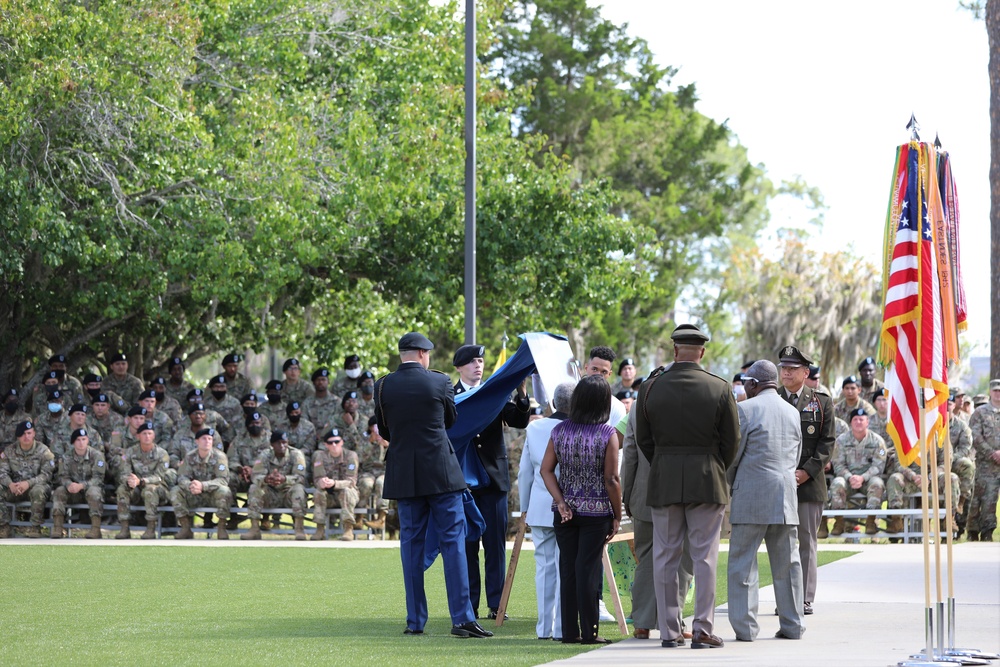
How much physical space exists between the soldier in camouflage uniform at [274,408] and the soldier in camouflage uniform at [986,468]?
10.0 metres

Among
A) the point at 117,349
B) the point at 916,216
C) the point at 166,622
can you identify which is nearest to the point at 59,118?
the point at 117,349

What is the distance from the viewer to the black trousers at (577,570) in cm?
1012

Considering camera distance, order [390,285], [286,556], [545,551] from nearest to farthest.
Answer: [545,551] → [286,556] → [390,285]

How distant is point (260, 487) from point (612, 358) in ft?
34.7

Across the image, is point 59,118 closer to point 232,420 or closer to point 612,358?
point 232,420

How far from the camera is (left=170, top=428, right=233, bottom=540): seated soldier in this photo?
2044 cm

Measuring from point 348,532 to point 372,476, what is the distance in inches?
37.4

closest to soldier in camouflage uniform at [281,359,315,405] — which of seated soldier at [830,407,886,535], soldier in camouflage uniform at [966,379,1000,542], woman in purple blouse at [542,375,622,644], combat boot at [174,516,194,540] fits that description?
combat boot at [174,516,194,540]

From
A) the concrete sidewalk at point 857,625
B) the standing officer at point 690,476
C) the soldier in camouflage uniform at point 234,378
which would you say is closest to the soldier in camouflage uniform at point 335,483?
the soldier in camouflage uniform at point 234,378

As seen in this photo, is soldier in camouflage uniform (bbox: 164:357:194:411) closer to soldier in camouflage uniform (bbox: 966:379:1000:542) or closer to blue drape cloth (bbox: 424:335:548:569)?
soldier in camouflage uniform (bbox: 966:379:1000:542)

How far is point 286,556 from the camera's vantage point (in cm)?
1744

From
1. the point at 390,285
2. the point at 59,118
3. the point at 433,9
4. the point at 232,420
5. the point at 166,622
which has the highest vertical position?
the point at 433,9

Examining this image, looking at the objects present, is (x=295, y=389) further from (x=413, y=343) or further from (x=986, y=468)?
(x=413, y=343)

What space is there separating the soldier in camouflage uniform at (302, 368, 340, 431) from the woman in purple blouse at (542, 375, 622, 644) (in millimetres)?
12611
